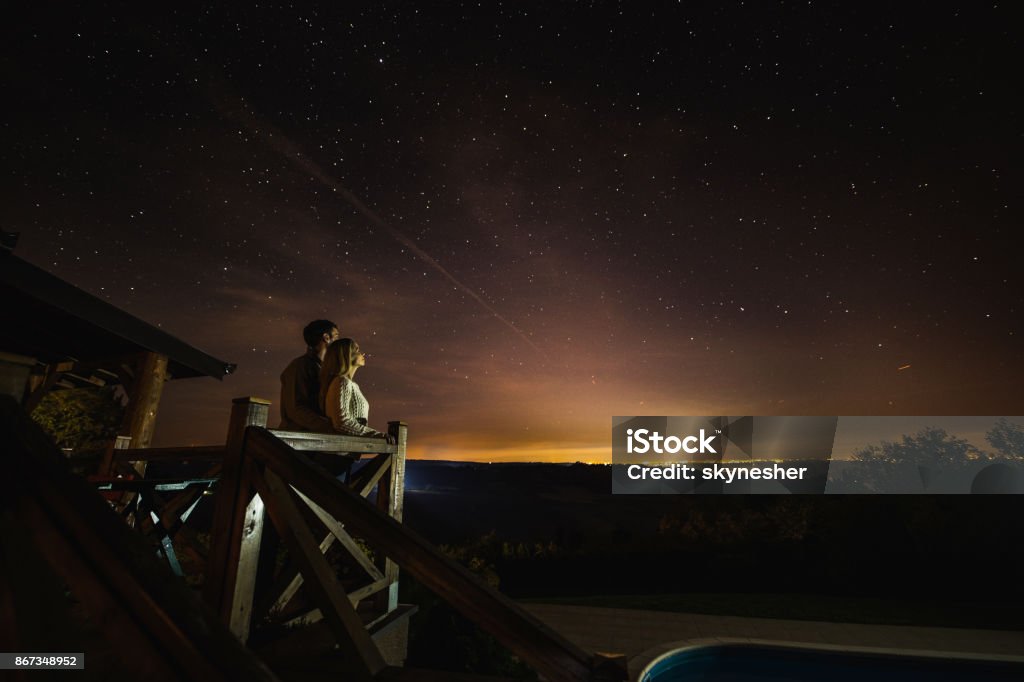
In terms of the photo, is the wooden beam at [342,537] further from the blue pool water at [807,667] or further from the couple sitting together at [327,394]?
the blue pool water at [807,667]

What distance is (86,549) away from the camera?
122cm

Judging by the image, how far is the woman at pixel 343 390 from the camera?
390 cm

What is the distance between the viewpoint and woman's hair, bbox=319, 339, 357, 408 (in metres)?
4.02

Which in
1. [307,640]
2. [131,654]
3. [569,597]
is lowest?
[569,597]

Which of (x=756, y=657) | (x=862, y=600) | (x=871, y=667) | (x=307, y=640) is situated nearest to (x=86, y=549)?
(x=307, y=640)

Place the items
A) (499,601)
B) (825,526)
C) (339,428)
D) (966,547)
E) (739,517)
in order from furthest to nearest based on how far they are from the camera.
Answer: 1. (739,517)
2. (825,526)
3. (966,547)
4. (339,428)
5. (499,601)

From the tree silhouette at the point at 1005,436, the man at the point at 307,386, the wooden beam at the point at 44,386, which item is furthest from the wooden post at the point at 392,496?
the tree silhouette at the point at 1005,436

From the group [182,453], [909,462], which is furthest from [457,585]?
[909,462]

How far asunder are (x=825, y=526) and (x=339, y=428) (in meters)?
16.4

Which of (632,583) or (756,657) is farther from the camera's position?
(632,583)

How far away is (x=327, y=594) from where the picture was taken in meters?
2.43

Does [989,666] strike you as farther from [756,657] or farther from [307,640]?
Result: [307,640]

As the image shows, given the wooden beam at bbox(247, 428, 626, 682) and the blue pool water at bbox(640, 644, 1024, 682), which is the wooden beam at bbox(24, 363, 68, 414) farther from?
the blue pool water at bbox(640, 644, 1024, 682)

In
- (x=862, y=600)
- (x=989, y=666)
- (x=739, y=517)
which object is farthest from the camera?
(x=739, y=517)
